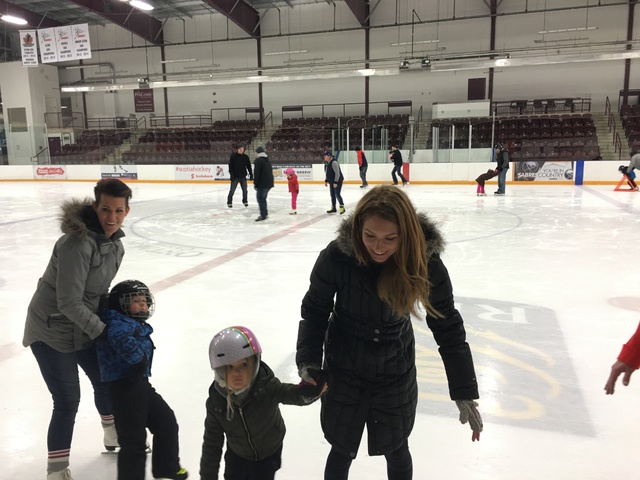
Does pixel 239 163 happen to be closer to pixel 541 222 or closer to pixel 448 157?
pixel 541 222

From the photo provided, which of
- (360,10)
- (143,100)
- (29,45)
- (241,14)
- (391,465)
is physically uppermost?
(241,14)

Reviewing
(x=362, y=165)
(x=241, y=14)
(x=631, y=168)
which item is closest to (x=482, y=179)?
(x=631, y=168)

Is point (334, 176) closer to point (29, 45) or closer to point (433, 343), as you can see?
point (433, 343)

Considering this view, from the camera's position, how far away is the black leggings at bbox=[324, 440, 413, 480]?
5.44 ft

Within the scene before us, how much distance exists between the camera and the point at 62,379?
6.07ft

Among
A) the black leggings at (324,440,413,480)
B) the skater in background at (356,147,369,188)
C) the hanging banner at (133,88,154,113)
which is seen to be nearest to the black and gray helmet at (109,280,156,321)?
the black leggings at (324,440,413,480)

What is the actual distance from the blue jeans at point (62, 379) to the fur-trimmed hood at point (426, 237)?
1.05 metres

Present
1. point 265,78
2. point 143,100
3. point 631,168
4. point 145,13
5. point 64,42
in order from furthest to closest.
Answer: point 143,100, point 145,13, point 265,78, point 64,42, point 631,168

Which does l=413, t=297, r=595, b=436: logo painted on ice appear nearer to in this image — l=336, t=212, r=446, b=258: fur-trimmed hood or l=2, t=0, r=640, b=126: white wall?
l=336, t=212, r=446, b=258: fur-trimmed hood

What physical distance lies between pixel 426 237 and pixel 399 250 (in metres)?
0.11

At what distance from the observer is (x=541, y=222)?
816 centimetres

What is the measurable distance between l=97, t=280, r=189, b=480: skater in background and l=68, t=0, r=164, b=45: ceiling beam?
64.4ft

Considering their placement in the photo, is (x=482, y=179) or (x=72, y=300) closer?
(x=72, y=300)

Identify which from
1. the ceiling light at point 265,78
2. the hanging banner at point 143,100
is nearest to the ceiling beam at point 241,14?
the ceiling light at point 265,78
